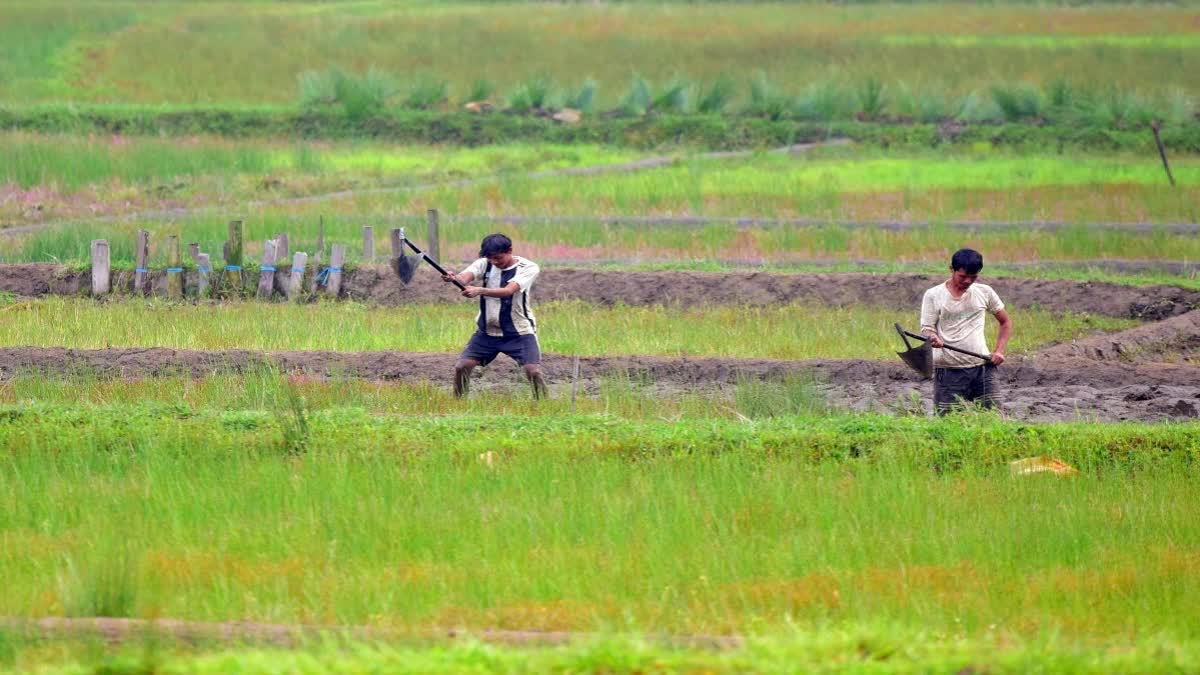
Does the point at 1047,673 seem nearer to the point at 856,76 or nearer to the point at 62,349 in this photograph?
the point at 62,349

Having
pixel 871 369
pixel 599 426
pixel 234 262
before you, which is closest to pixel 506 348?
pixel 599 426

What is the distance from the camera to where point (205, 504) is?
Result: 28.1ft

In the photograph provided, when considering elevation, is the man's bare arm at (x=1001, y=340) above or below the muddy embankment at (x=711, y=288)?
above

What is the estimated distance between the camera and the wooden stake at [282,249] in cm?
1816

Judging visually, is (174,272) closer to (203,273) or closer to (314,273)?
(203,273)

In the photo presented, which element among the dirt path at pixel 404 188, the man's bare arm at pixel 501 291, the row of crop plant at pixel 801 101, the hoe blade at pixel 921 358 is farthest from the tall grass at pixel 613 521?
the row of crop plant at pixel 801 101

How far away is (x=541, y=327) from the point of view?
16.2 meters

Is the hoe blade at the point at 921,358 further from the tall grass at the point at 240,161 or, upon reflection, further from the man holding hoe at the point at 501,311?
the tall grass at the point at 240,161

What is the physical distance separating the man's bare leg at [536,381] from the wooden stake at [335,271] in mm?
6194

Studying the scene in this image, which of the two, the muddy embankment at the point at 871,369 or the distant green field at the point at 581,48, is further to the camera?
the distant green field at the point at 581,48

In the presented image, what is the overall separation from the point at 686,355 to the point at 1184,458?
5.27 meters

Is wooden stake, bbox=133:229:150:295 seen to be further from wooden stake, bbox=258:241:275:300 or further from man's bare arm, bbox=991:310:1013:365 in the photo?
man's bare arm, bbox=991:310:1013:365

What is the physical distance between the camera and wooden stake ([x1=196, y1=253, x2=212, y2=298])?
17609mm

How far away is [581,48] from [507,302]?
33.7 meters
